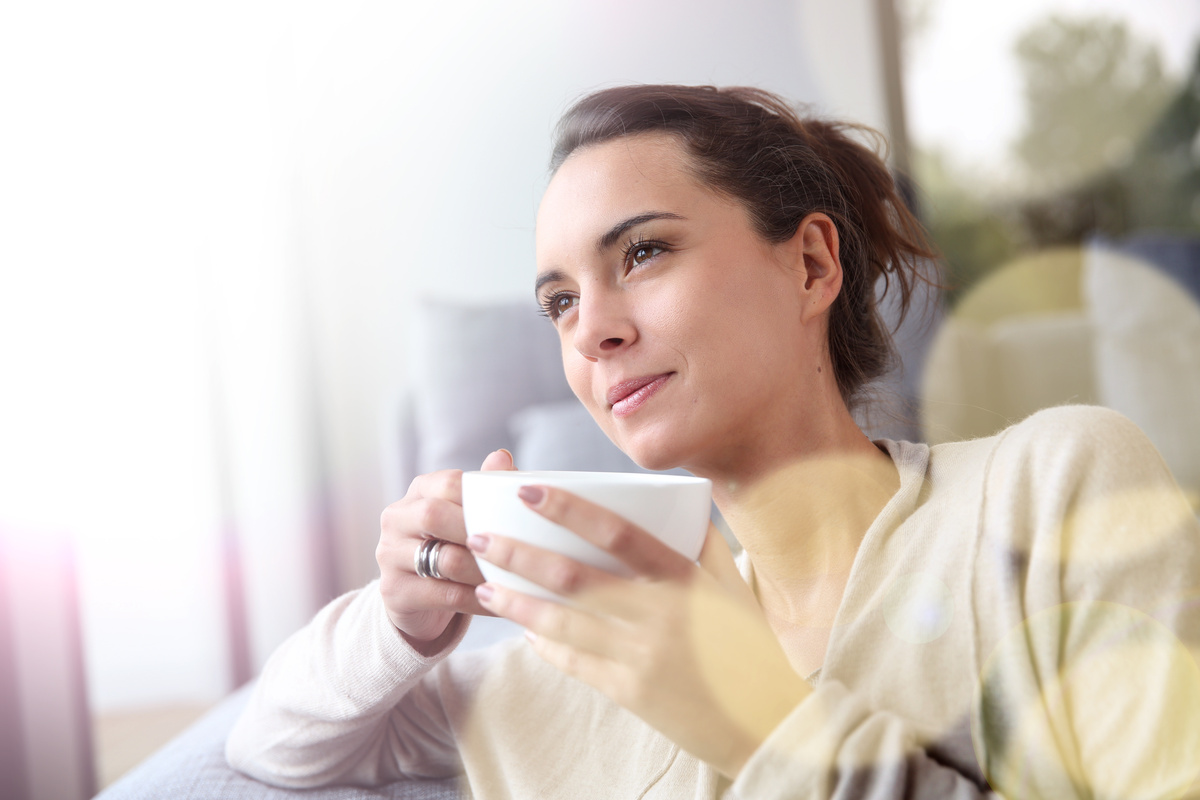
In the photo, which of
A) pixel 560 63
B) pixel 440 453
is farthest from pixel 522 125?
pixel 440 453

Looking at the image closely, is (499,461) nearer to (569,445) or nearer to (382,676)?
(382,676)

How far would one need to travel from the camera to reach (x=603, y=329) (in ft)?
2.58

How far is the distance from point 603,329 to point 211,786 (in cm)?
65

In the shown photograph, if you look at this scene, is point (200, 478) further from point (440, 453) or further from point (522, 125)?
point (522, 125)

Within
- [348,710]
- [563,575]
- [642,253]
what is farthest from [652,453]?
[348,710]

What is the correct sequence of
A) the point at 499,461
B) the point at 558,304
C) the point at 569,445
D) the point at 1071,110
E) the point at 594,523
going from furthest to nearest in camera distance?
the point at 1071,110 < the point at 569,445 < the point at 558,304 < the point at 499,461 < the point at 594,523

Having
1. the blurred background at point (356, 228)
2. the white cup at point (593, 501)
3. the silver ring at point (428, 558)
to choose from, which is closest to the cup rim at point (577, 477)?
the white cup at point (593, 501)

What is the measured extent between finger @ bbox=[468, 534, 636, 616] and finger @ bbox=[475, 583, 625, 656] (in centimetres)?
1

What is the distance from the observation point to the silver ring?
27.5 inches

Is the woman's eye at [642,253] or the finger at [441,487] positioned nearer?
the finger at [441,487]

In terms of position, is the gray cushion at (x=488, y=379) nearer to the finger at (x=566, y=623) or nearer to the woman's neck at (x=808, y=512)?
the woman's neck at (x=808, y=512)

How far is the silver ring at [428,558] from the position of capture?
0.70 metres

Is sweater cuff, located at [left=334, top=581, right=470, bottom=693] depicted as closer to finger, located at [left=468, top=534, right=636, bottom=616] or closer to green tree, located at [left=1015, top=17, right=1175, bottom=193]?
finger, located at [left=468, top=534, right=636, bottom=616]

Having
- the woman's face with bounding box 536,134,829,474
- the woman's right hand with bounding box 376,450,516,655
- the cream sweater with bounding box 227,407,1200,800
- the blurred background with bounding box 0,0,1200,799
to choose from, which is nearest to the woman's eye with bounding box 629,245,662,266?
the woman's face with bounding box 536,134,829,474
